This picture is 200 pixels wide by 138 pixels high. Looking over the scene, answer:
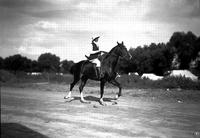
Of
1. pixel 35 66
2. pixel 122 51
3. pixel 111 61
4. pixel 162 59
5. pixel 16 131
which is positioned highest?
pixel 162 59

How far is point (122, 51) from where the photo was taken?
12.8 meters

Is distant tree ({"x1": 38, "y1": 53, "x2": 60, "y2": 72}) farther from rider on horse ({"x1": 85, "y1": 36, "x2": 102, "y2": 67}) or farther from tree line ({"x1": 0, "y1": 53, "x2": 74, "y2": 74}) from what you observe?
rider on horse ({"x1": 85, "y1": 36, "x2": 102, "y2": 67})

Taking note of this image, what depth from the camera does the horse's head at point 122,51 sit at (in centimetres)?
1274

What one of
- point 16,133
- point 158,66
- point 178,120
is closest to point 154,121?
point 178,120

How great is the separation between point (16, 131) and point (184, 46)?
209 feet

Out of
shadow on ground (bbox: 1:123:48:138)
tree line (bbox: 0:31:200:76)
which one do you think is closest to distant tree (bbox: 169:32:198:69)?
tree line (bbox: 0:31:200:76)

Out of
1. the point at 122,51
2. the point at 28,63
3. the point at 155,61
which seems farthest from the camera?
the point at 28,63

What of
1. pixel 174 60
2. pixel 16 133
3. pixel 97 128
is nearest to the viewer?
pixel 16 133

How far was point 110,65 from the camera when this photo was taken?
12844mm

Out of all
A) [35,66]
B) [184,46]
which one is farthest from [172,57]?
[35,66]

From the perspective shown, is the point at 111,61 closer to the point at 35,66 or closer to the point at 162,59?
the point at 162,59

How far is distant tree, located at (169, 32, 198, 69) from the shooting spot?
62.2 meters

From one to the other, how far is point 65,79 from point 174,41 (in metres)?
40.3

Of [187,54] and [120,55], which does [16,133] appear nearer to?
[120,55]
